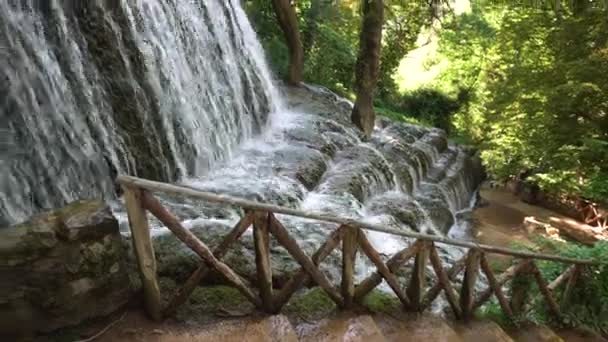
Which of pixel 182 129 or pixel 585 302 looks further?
pixel 182 129

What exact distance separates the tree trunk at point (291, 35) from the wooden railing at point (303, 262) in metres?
9.92

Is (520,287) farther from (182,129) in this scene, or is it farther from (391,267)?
(182,129)

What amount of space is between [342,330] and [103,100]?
4.05m

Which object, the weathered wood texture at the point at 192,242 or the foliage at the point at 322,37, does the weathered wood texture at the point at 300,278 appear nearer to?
the weathered wood texture at the point at 192,242

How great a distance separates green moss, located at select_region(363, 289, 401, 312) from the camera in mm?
5117

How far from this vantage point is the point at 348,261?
458cm

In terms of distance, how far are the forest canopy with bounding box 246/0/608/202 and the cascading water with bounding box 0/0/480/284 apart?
2.22 meters

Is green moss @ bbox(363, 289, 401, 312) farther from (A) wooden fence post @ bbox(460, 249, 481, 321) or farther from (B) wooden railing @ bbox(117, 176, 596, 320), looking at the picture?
(A) wooden fence post @ bbox(460, 249, 481, 321)

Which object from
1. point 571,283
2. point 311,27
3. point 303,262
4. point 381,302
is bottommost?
point 571,283

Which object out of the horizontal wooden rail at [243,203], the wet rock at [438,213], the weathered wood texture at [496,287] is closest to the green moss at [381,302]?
the horizontal wooden rail at [243,203]

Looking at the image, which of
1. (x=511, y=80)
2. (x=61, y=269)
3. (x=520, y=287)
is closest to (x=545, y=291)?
(x=520, y=287)

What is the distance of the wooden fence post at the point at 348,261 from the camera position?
4.49m

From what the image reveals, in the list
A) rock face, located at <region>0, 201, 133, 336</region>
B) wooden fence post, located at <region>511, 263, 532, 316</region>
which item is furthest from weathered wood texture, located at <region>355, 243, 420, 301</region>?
rock face, located at <region>0, 201, 133, 336</region>

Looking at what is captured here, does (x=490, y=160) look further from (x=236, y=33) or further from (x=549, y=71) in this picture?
(x=236, y=33)
